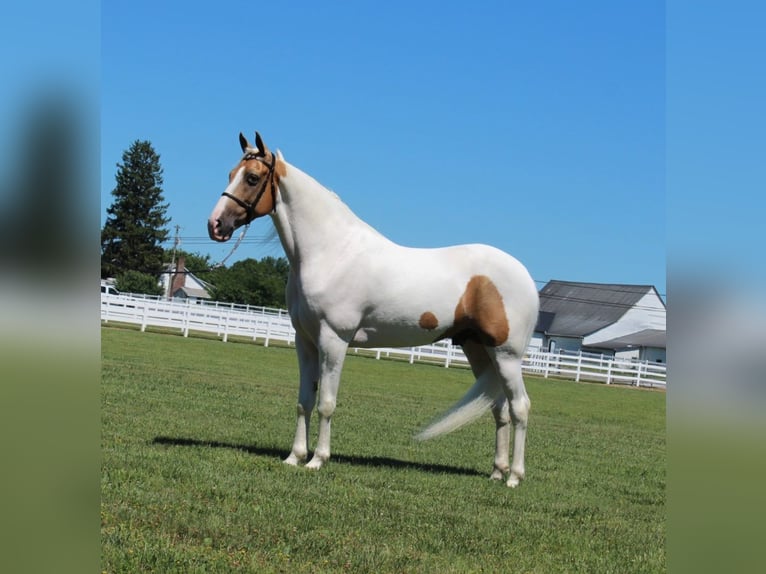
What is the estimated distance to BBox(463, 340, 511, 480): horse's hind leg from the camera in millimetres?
7336

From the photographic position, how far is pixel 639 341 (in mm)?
60219

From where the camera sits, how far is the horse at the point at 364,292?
686 centimetres

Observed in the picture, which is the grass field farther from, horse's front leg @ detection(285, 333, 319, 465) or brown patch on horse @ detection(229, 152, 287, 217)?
brown patch on horse @ detection(229, 152, 287, 217)

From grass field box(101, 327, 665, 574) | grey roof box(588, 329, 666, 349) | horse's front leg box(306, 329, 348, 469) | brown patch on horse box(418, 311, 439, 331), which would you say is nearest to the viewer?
grass field box(101, 327, 665, 574)

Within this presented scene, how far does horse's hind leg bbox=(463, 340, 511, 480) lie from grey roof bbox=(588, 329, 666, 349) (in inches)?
2122

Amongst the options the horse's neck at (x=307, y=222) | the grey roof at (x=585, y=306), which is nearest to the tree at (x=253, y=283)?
the grey roof at (x=585, y=306)

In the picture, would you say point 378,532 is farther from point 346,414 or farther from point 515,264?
point 346,414

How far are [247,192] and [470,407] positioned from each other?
106 inches

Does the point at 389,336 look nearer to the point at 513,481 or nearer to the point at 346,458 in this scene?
the point at 346,458

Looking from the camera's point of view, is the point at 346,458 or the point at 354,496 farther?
the point at 346,458

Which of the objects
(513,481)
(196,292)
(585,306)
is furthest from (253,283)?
(513,481)

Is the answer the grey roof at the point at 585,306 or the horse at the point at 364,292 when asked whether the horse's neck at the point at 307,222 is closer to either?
the horse at the point at 364,292

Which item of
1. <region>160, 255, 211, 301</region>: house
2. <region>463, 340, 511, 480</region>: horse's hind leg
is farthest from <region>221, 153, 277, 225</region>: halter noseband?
<region>160, 255, 211, 301</region>: house
